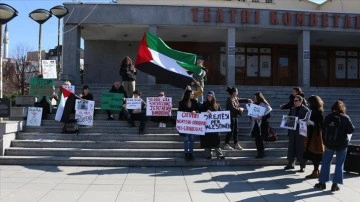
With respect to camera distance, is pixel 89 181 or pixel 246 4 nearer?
pixel 89 181

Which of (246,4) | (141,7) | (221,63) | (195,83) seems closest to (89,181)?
(195,83)

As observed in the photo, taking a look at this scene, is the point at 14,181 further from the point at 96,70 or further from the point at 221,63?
the point at 221,63

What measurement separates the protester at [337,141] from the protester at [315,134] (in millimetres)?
1146

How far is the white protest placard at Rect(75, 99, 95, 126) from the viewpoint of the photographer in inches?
515

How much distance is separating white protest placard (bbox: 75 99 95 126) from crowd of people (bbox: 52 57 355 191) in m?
0.65

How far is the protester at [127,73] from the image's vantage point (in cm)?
1488

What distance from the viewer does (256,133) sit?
11492 mm

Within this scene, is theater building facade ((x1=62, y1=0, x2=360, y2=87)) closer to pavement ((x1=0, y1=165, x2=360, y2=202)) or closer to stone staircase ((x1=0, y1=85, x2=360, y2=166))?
stone staircase ((x1=0, y1=85, x2=360, y2=166))

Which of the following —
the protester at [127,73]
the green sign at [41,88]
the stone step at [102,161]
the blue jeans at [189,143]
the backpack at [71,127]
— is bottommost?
the stone step at [102,161]

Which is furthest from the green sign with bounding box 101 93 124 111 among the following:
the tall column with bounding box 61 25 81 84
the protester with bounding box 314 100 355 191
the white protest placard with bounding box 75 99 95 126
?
the tall column with bounding box 61 25 81 84

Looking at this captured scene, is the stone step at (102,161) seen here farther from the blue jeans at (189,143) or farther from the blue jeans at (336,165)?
the blue jeans at (336,165)

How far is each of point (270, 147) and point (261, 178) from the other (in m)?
2.83

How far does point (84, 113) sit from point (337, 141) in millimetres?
7700

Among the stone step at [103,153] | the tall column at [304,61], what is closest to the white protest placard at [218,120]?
the stone step at [103,153]
